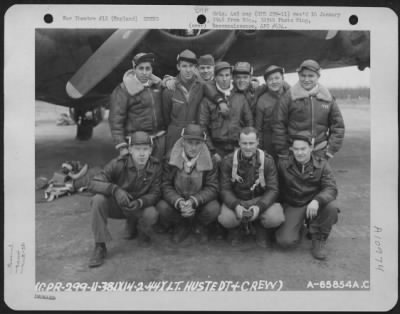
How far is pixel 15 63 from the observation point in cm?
195

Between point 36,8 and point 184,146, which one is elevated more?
point 36,8

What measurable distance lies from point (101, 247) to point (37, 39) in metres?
1.11

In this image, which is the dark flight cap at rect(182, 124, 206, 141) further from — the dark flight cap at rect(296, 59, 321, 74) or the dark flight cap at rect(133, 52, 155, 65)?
the dark flight cap at rect(296, 59, 321, 74)

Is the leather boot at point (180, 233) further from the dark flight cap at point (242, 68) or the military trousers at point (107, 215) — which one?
the dark flight cap at point (242, 68)

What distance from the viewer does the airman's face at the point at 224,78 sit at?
2018 millimetres

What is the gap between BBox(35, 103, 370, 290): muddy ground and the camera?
75.4 inches

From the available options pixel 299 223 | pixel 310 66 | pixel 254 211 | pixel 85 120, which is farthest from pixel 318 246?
pixel 85 120

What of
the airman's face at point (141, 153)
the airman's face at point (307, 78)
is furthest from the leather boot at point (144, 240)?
A: the airman's face at point (307, 78)

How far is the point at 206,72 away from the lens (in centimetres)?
204

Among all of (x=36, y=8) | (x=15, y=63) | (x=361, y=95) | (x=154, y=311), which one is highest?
(x=36, y=8)

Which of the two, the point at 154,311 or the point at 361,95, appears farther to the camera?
the point at 361,95

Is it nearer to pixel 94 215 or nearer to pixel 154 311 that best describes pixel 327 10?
pixel 94 215

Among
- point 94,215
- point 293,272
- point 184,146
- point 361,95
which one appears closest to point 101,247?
point 94,215

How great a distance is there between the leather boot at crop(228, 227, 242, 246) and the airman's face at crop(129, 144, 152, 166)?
1.90 feet
